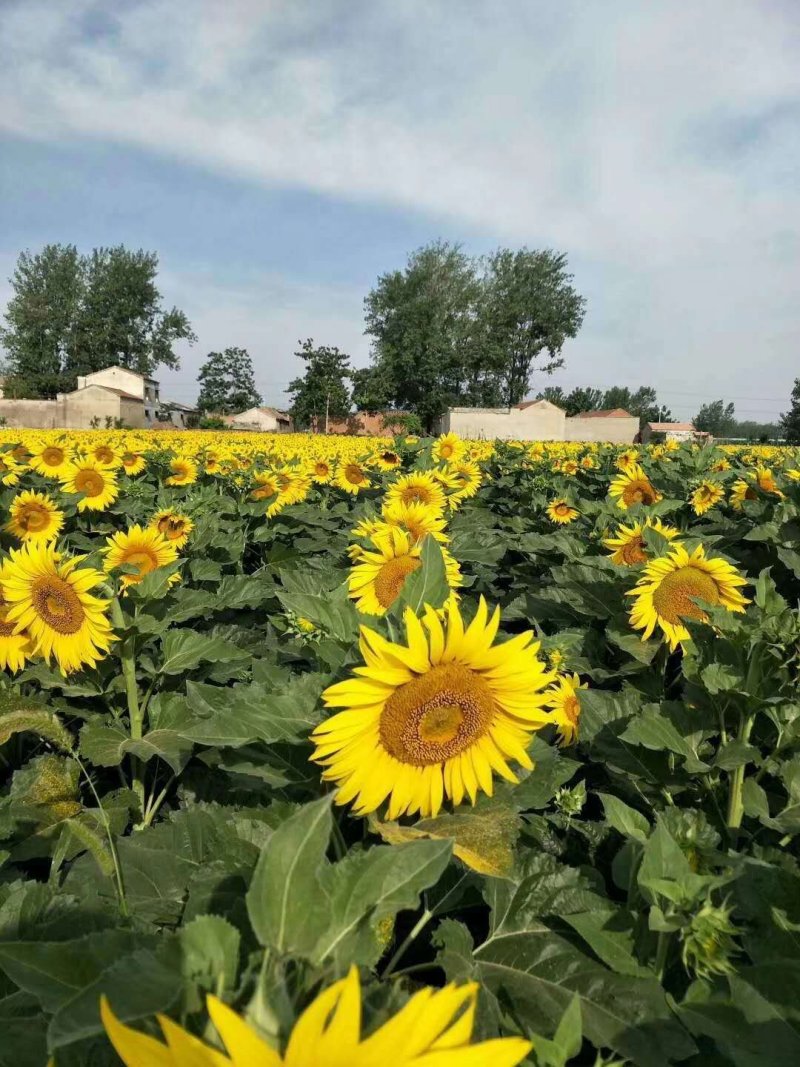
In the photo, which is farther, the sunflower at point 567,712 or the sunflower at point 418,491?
the sunflower at point 418,491

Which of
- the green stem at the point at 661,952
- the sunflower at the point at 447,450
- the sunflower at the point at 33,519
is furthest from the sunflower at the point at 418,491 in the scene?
the green stem at the point at 661,952

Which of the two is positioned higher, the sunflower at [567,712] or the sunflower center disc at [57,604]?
the sunflower center disc at [57,604]

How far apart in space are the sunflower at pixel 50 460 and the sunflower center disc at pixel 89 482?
881 millimetres

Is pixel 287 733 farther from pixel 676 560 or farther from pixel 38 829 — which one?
pixel 676 560

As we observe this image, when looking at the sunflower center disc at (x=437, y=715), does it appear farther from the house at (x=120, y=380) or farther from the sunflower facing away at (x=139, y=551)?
the house at (x=120, y=380)

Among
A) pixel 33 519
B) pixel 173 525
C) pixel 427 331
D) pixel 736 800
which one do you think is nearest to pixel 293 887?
pixel 736 800

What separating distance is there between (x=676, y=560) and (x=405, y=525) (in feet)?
3.79

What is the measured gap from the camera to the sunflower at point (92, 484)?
5.31 m

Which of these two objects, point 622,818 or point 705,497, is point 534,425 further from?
point 622,818

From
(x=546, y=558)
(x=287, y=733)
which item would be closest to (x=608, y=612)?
(x=546, y=558)

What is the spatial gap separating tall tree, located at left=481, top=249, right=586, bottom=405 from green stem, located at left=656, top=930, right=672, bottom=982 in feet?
203

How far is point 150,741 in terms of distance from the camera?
8.18 ft

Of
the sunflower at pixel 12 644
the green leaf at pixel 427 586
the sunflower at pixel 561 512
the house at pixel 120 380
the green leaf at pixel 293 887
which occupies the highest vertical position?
the house at pixel 120 380

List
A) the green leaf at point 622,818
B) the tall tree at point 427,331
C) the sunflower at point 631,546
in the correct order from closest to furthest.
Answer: the green leaf at point 622,818 < the sunflower at point 631,546 < the tall tree at point 427,331
